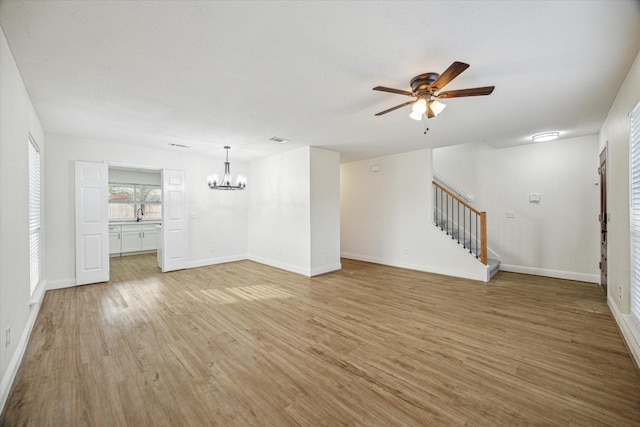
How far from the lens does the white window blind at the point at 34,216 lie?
3361mm

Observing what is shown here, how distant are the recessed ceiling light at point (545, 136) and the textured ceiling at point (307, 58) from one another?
23.4 inches

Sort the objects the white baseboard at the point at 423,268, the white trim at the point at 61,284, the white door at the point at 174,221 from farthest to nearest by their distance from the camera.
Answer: the white door at the point at 174,221 < the white baseboard at the point at 423,268 < the white trim at the point at 61,284

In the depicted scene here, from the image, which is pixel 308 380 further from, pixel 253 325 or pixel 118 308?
pixel 118 308

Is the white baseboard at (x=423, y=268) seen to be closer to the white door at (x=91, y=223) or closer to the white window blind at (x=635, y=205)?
the white window blind at (x=635, y=205)

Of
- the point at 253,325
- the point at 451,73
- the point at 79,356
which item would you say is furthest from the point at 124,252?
the point at 451,73

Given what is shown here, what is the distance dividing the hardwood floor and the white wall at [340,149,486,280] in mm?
1347

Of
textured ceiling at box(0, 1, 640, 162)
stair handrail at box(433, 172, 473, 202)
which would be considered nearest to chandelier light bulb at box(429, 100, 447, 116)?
textured ceiling at box(0, 1, 640, 162)

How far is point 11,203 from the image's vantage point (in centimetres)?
217

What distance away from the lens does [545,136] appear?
458 centimetres

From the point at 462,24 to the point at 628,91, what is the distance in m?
2.18

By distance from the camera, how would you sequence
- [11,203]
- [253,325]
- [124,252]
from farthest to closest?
[124,252]
[253,325]
[11,203]

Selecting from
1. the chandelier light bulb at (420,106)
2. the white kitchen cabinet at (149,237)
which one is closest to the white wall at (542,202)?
the chandelier light bulb at (420,106)

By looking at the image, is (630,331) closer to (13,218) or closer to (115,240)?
(13,218)

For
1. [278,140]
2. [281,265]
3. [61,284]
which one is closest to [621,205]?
[278,140]
